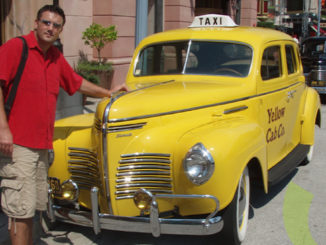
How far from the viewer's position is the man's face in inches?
124

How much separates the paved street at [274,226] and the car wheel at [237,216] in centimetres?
17

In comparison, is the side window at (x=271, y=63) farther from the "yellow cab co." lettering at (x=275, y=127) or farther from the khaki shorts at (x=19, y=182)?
the khaki shorts at (x=19, y=182)

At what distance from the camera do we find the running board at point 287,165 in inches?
176

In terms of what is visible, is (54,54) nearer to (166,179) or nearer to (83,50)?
(166,179)

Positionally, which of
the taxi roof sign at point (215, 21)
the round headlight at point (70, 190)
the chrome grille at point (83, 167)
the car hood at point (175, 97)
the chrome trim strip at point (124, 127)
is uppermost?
the taxi roof sign at point (215, 21)

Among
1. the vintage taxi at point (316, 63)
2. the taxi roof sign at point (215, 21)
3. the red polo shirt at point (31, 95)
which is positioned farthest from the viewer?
the vintage taxi at point (316, 63)

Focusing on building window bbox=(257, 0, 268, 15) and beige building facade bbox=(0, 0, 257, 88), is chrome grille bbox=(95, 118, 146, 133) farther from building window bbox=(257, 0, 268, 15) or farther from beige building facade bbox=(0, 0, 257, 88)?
building window bbox=(257, 0, 268, 15)

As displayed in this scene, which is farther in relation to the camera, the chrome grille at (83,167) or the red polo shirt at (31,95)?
the chrome grille at (83,167)

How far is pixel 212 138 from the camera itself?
3.45 metres

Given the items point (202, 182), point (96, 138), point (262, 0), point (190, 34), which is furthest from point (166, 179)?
point (262, 0)

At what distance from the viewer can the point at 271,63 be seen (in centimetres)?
512

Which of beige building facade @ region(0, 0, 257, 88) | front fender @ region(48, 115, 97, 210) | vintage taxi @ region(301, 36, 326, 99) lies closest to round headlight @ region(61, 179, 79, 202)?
front fender @ region(48, 115, 97, 210)

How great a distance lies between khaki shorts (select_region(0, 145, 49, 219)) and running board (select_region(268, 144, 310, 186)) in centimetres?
225

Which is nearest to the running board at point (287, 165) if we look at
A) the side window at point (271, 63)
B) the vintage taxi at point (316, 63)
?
the side window at point (271, 63)
